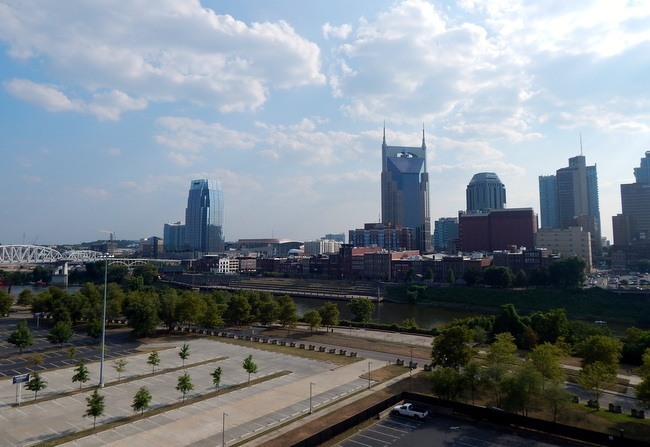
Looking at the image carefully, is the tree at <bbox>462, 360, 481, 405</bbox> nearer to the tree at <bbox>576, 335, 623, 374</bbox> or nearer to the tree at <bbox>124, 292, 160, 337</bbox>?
the tree at <bbox>576, 335, 623, 374</bbox>

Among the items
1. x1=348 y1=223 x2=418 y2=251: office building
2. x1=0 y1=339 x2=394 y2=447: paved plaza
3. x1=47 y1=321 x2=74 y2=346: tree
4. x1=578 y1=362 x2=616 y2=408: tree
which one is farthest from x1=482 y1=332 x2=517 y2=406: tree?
x1=348 y1=223 x2=418 y2=251: office building

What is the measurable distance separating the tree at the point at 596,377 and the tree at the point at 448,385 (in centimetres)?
743

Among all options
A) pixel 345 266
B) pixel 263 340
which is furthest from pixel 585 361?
pixel 345 266

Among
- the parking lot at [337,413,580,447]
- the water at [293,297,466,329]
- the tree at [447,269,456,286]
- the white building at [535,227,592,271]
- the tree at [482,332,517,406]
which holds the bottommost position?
the water at [293,297,466,329]

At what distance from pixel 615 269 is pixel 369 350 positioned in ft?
475

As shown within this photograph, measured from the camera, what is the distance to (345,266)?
142500mm

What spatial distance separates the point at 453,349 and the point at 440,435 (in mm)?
7686

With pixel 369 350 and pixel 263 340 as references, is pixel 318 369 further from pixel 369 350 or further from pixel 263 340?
pixel 263 340

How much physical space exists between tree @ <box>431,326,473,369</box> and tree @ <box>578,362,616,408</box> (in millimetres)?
6762

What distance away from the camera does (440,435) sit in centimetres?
2455

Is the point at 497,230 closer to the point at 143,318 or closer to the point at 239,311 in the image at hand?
the point at 239,311

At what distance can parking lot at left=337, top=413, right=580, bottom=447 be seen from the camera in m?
23.4

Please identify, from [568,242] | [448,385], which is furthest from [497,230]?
[448,385]

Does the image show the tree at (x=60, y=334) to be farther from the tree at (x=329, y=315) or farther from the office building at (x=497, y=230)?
the office building at (x=497, y=230)
